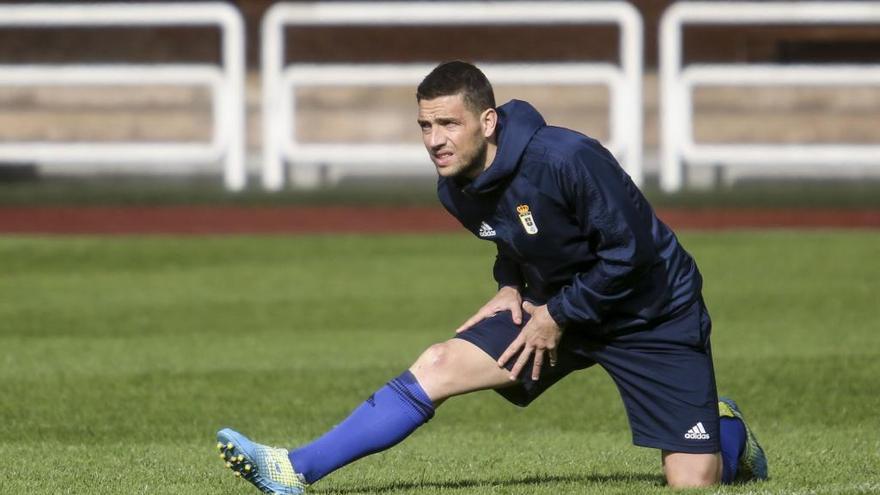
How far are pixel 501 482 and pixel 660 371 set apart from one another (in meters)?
0.73

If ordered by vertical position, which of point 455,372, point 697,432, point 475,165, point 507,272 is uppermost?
point 475,165

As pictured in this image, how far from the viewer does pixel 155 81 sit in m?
16.2

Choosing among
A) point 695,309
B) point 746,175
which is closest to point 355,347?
point 695,309

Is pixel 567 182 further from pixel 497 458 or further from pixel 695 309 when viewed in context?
pixel 497 458

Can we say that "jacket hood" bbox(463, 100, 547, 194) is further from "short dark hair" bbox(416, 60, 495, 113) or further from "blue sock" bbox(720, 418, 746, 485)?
"blue sock" bbox(720, 418, 746, 485)

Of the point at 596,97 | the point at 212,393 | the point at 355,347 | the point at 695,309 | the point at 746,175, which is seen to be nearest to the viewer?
the point at 695,309

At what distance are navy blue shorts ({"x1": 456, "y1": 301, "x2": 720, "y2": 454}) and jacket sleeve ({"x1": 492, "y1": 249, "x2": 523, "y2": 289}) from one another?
9.1 inches

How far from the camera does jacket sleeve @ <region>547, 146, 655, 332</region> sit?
17.9ft

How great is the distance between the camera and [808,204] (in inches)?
610

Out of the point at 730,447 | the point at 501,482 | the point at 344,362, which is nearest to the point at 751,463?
the point at 730,447

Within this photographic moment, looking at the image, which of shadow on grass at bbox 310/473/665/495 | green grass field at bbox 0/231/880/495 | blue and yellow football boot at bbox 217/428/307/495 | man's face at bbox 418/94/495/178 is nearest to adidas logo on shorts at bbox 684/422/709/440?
green grass field at bbox 0/231/880/495

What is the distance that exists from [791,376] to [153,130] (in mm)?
10391

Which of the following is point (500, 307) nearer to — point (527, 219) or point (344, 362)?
point (527, 219)


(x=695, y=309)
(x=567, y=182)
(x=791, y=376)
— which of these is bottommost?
(x=791, y=376)
